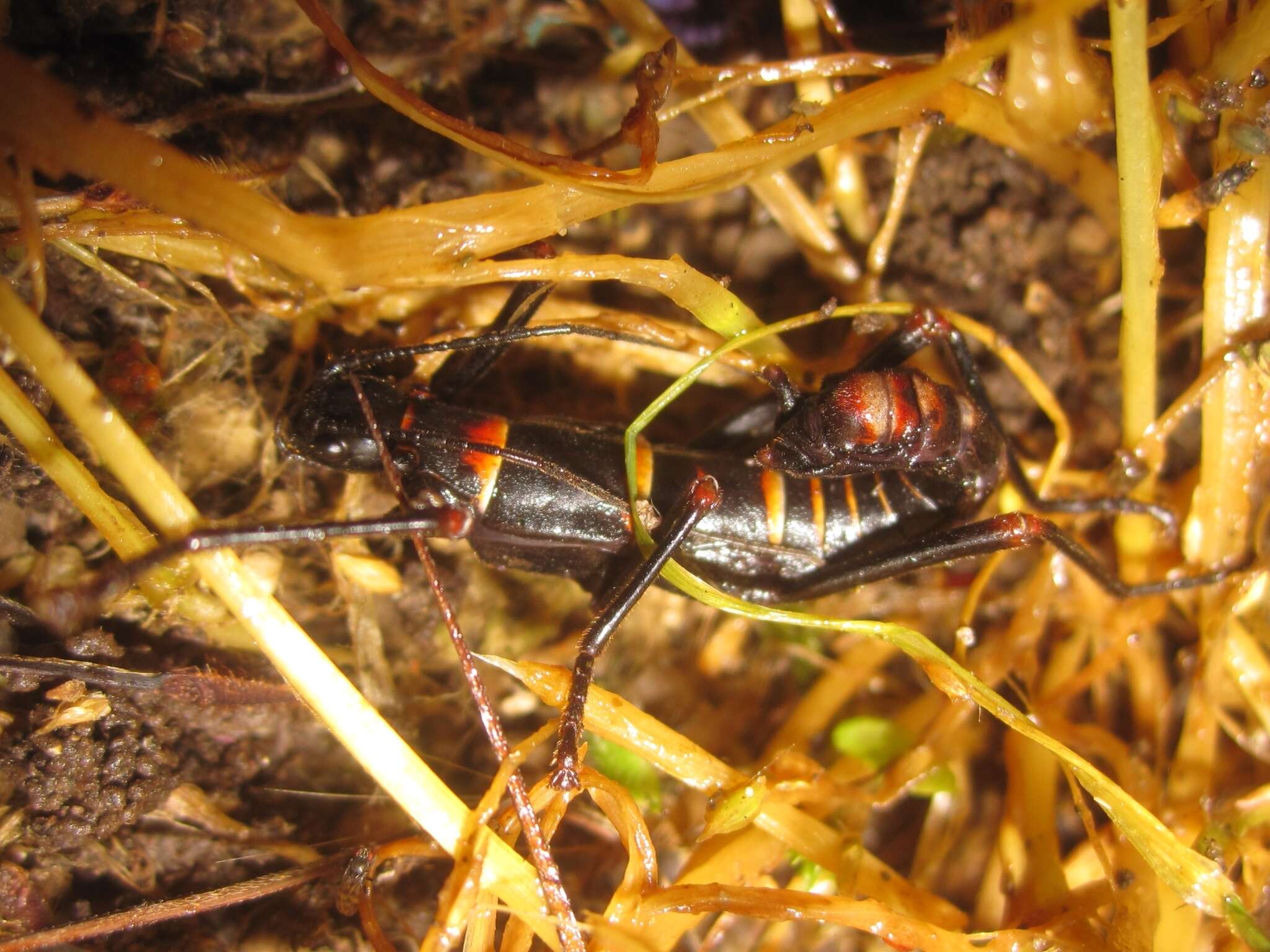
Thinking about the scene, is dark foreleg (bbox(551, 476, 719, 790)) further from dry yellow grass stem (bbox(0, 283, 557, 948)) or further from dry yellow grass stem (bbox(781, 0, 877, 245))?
dry yellow grass stem (bbox(781, 0, 877, 245))

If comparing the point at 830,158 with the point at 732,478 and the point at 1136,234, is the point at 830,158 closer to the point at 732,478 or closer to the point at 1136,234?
the point at 1136,234

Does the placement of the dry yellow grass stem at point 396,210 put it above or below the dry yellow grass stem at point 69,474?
above

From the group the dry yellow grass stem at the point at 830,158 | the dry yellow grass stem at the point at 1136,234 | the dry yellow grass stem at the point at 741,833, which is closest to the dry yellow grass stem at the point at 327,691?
the dry yellow grass stem at the point at 741,833

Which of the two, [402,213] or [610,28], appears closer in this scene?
[402,213]

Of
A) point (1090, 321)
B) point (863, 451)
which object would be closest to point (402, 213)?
point (863, 451)

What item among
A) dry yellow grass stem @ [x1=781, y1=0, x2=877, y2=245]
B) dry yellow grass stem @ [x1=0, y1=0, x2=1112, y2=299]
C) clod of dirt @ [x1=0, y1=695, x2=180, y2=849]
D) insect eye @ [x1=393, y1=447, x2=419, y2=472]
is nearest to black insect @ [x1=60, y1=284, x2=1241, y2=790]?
insect eye @ [x1=393, y1=447, x2=419, y2=472]

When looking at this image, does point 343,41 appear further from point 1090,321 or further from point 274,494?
point 1090,321

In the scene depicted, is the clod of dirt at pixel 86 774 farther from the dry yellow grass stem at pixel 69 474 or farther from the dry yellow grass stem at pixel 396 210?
the dry yellow grass stem at pixel 396 210
